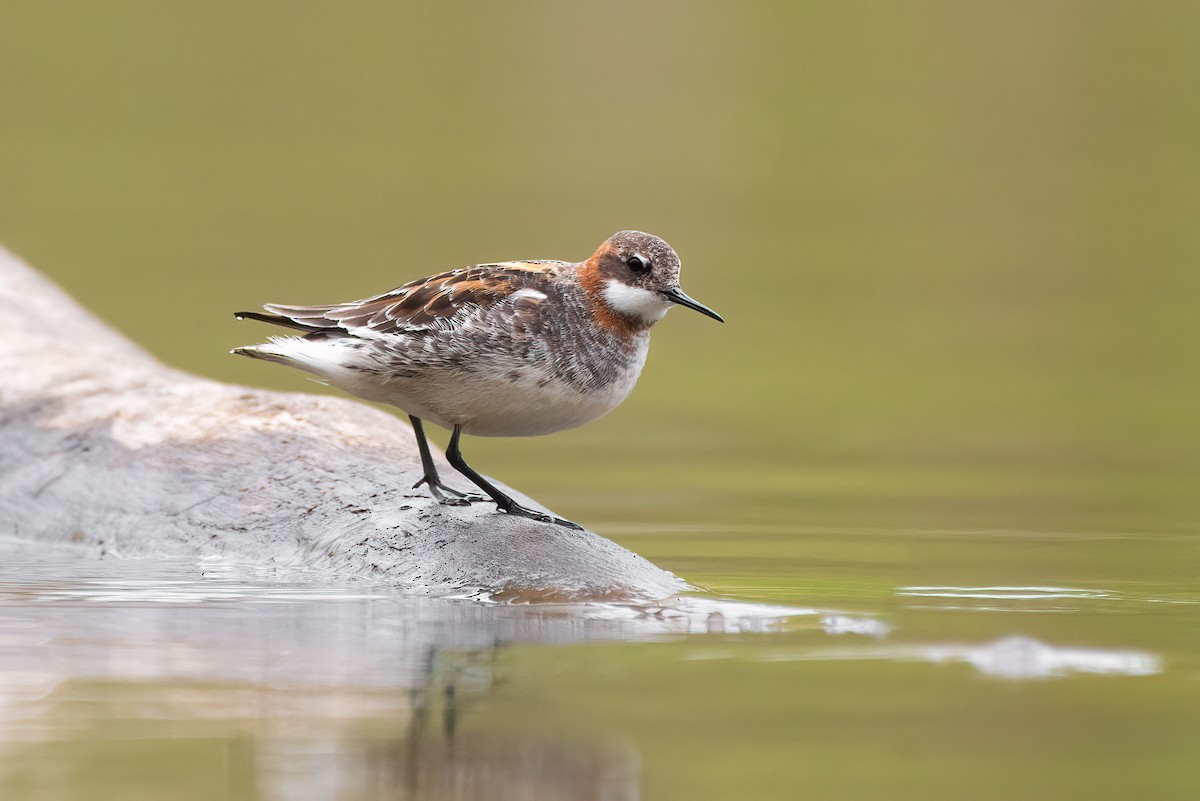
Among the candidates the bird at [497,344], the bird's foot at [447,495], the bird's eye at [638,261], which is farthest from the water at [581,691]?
the bird's eye at [638,261]

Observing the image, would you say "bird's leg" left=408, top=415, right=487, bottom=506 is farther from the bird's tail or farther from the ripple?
the ripple

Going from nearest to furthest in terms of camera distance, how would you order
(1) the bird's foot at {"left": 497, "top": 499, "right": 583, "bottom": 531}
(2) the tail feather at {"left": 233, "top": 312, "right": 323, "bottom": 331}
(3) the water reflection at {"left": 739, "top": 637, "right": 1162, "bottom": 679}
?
1. (3) the water reflection at {"left": 739, "top": 637, "right": 1162, "bottom": 679}
2. (1) the bird's foot at {"left": 497, "top": 499, "right": 583, "bottom": 531}
3. (2) the tail feather at {"left": 233, "top": 312, "right": 323, "bottom": 331}

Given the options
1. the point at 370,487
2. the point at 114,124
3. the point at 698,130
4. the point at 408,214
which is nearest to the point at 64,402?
the point at 370,487

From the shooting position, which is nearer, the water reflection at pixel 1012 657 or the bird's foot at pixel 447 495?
the water reflection at pixel 1012 657

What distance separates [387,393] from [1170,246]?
22.7 meters

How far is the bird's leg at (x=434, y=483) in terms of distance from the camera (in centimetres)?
1066

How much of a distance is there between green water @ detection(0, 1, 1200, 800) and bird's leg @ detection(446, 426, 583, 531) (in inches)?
35.9

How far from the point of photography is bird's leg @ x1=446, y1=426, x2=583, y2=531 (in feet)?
34.4

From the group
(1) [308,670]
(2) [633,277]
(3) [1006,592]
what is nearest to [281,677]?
(1) [308,670]

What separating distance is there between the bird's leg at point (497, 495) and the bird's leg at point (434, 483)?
11cm

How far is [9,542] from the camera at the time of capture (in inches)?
450

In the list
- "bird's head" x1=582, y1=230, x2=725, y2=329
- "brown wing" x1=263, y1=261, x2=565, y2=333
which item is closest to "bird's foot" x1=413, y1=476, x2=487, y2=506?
"brown wing" x1=263, y1=261, x2=565, y2=333

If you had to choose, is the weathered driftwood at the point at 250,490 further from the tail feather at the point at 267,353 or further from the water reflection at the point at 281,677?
the tail feather at the point at 267,353

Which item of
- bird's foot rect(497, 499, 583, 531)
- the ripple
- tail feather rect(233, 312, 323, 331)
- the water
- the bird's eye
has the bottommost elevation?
the water
